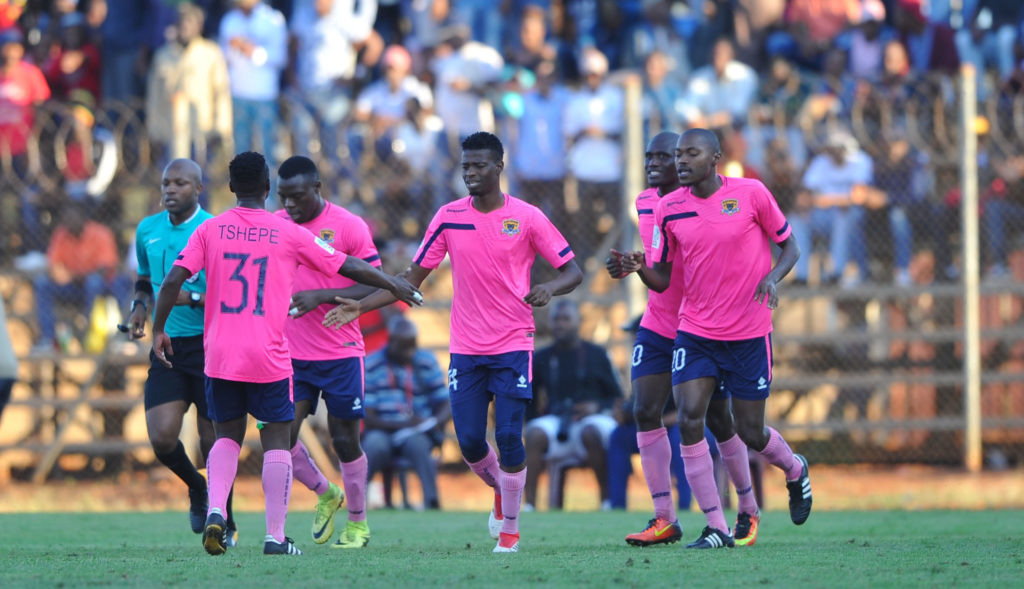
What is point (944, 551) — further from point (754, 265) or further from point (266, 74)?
point (266, 74)

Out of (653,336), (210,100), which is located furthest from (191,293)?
(210,100)

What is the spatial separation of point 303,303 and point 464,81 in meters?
7.80

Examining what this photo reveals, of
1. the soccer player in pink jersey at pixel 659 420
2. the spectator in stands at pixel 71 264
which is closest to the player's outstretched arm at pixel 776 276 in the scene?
the soccer player in pink jersey at pixel 659 420

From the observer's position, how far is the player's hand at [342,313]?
849cm

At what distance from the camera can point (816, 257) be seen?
53.5 ft

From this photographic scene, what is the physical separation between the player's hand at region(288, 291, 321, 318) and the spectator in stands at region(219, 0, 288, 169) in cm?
685

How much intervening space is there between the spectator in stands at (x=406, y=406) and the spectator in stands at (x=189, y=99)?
297cm

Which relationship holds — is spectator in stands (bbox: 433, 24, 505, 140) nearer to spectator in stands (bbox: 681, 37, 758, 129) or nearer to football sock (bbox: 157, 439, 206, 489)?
spectator in stands (bbox: 681, 37, 758, 129)

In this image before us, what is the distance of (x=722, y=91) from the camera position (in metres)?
16.2

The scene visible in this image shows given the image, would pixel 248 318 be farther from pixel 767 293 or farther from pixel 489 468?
pixel 767 293

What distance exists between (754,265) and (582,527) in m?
3.01

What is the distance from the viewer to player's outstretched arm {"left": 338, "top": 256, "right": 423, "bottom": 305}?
823 centimetres

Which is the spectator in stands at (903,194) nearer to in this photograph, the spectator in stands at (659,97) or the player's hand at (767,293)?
the spectator in stands at (659,97)

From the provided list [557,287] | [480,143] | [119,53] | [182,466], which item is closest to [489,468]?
[557,287]
